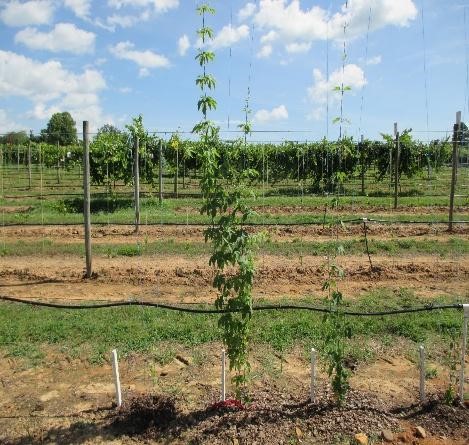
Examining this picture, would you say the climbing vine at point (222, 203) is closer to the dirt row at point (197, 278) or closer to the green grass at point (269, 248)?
the dirt row at point (197, 278)

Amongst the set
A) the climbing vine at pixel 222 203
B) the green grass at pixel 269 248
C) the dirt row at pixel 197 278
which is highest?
the climbing vine at pixel 222 203

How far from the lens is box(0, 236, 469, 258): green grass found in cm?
994

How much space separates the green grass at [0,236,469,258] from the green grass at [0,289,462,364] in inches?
128

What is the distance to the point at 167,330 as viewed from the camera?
6035mm

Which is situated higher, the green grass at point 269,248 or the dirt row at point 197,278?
the green grass at point 269,248

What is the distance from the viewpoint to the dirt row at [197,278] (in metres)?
7.60

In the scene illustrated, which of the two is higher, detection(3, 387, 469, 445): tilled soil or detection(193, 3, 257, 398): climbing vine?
detection(193, 3, 257, 398): climbing vine

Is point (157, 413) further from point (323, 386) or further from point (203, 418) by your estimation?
point (323, 386)

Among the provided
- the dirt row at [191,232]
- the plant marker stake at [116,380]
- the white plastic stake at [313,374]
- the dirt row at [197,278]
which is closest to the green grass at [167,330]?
the dirt row at [197,278]

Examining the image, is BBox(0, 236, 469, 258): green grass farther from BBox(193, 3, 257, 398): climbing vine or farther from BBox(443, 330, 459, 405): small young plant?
BBox(193, 3, 257, 398): climbing vine

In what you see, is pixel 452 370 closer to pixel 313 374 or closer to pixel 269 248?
pixel 313 374

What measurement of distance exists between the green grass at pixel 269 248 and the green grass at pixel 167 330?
3.25 m

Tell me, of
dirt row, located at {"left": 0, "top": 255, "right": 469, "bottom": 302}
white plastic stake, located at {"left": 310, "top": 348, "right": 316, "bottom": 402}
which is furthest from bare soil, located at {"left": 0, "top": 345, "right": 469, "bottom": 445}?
dirt row, located at {"left": 0, "top": 255, "right": 469, "bottom": 302}

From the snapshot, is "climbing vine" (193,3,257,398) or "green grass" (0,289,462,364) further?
"green grass" (0,289,462,364)
